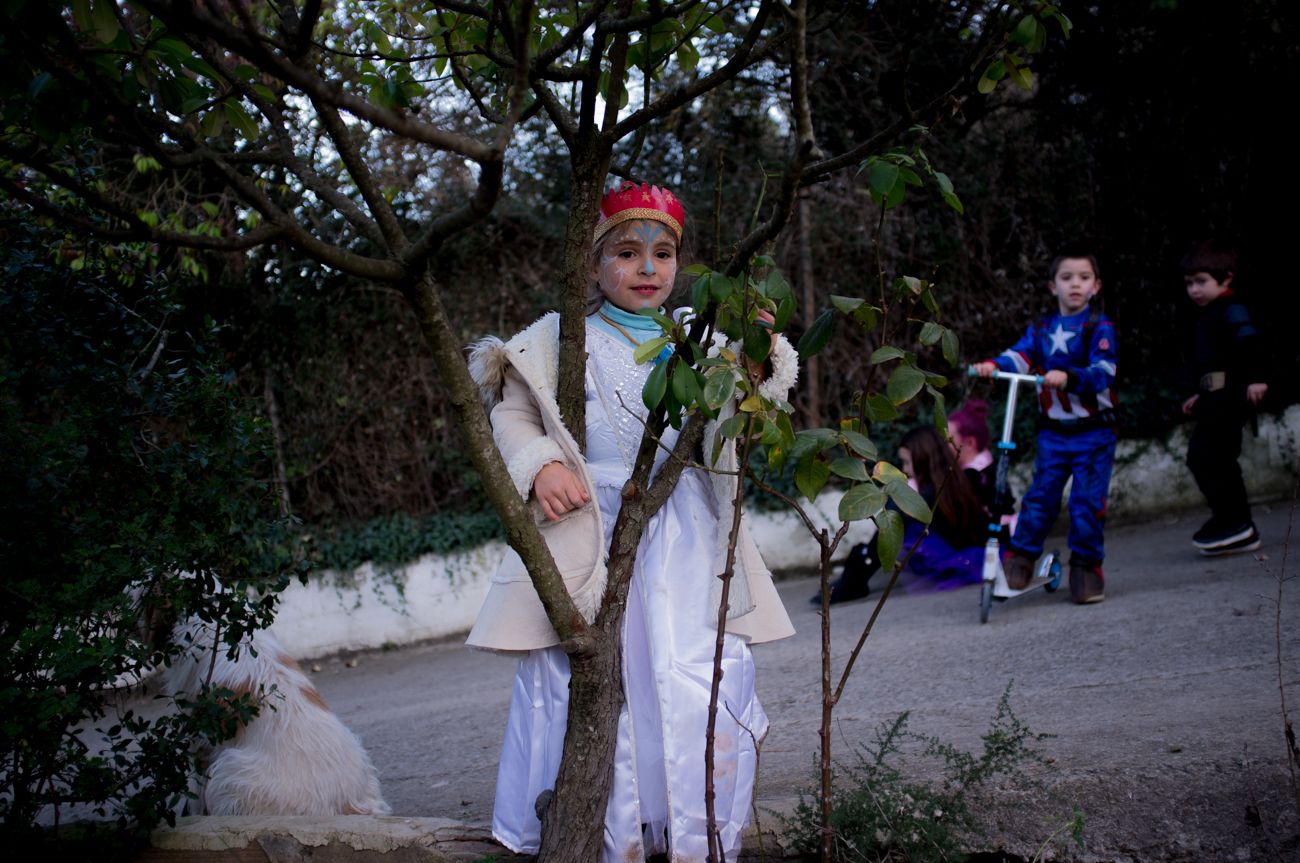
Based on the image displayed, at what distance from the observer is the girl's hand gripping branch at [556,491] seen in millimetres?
2512

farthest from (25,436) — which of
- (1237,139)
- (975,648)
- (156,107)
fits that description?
(1237,139)

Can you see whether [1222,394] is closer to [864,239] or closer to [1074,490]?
[1074,490]

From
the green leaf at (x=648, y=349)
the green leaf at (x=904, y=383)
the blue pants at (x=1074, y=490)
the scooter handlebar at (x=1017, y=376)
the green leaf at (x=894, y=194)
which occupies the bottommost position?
the blue pants at (x=1074, y=490)

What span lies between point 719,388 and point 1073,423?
4.06 m

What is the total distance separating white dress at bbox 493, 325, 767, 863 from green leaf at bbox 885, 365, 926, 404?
2.77 ft

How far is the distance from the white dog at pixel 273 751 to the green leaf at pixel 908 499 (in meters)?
1.97

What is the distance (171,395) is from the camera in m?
3.11

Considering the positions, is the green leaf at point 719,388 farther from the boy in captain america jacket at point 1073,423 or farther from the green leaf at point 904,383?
the boy in captain america jacket at point 1073,423

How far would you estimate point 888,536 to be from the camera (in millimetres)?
1772

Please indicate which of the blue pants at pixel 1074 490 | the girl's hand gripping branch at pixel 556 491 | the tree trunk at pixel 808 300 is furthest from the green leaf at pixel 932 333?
the tree trunk at pixel 808 300

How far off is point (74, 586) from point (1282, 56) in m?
8.04

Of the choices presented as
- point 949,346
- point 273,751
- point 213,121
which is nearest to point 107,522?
point 273,751

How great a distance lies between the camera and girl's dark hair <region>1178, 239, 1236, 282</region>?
5766mm

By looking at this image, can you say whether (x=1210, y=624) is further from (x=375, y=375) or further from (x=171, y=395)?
(x=375, y=375)
